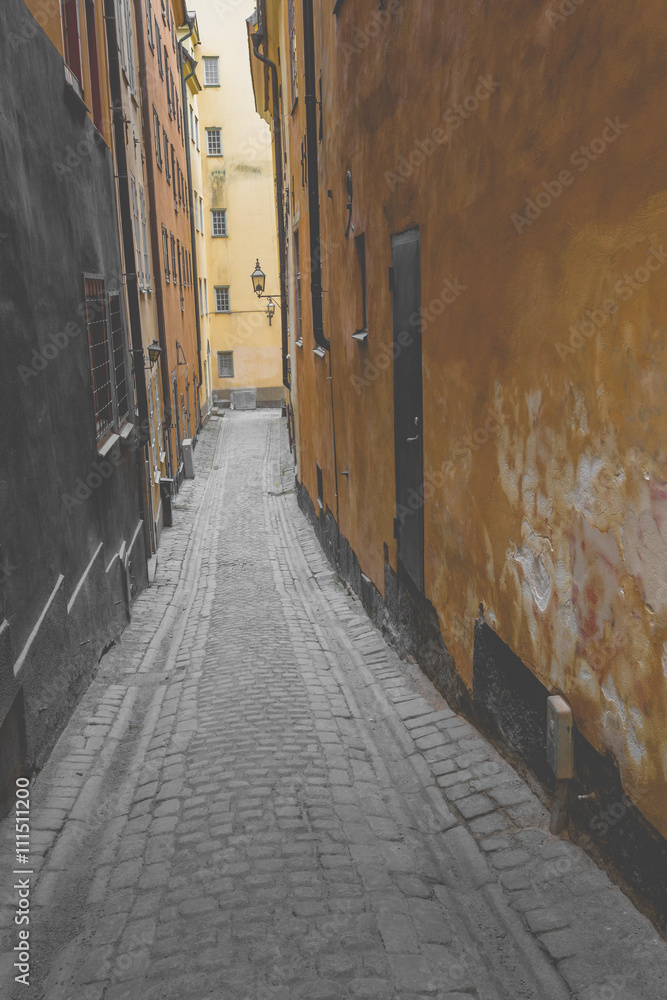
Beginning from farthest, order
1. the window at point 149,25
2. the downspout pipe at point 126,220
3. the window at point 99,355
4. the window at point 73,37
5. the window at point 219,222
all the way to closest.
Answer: the window at point 219,222
the window at point 149,25
the downspout pipe at point 126,220
the window at point 99,355
the window at point 73,37

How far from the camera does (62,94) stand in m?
7.34

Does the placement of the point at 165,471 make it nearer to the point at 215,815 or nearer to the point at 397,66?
the point at 397,66

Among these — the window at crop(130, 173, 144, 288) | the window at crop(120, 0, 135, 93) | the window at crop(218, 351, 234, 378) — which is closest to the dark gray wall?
the window at crop(130, 173, 144, 288)

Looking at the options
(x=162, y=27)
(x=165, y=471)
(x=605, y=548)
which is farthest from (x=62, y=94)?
(x=162, y=27)

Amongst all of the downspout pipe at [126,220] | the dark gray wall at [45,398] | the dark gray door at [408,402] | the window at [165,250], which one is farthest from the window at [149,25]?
the dark gray door at [408,402]

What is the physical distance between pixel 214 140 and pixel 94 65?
100 ft

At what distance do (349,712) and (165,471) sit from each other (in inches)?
420

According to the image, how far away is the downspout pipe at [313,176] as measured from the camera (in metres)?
11.4

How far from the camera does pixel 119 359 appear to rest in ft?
35.7

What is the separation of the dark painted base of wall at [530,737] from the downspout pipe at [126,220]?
4951mm

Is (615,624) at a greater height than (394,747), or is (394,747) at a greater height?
(615,624)

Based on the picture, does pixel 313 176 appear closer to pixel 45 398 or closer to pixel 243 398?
pixel 45 398

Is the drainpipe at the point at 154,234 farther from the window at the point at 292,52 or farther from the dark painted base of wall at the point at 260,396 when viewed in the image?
the dark painted base of wall at the point at 260,396

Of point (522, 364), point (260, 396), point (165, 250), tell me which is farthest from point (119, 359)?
point (260, 396)
